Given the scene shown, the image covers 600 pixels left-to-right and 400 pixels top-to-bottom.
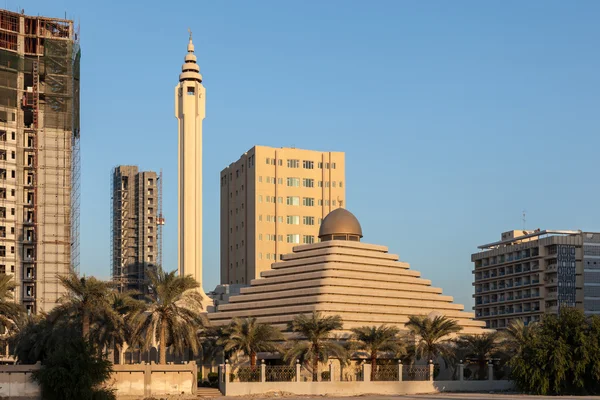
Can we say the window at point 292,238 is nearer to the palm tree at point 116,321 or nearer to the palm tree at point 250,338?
the palm tree at point 250,338

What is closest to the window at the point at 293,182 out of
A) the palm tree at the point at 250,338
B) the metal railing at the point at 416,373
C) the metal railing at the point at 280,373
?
the metal railing at the point at 416,373

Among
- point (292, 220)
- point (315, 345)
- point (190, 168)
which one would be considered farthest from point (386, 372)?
point (292, 220)

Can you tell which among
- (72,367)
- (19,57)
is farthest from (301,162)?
(72,367)

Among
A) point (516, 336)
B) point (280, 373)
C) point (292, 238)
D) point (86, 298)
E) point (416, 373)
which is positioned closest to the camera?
point (86, 298)

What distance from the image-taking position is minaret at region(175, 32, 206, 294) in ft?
413

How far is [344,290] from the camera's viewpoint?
10450 centimetres

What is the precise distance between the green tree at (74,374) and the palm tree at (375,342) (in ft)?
90.2

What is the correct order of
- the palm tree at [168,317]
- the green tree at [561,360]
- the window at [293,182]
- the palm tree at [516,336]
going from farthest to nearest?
Result: 1. the window at [293,182]
2. the palm tree at [516,336]
3. the green tree at [561,360]
4. the palm tree at [168,317]

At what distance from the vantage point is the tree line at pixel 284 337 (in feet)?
271

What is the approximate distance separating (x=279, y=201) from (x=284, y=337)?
67002 mm

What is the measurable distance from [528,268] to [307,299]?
2807 inches

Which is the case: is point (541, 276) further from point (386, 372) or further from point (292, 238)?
point (386, 372)

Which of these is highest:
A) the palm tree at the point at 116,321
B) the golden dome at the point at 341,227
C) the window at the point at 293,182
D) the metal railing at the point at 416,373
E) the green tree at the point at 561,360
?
the window at the point at 293,182

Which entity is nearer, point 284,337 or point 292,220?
point 284,337
